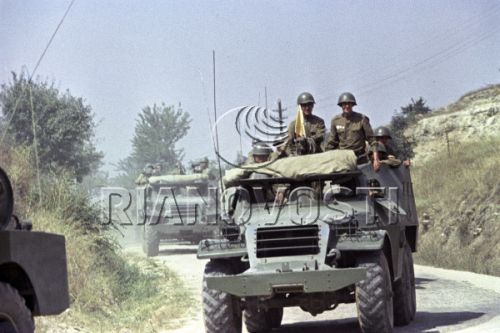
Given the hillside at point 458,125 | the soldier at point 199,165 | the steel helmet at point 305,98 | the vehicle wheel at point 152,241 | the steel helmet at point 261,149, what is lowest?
the vehicle wheel at point 152,241

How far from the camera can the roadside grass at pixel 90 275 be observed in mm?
13453

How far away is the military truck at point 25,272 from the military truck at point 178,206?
71.5ft

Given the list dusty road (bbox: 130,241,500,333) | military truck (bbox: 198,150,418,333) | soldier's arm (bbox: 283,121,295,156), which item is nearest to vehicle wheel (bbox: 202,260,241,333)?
military truck (bbox: 198,150,418,333)

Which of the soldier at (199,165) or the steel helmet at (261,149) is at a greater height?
the soldier at (199,165)

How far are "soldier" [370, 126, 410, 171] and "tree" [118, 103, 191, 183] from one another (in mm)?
24640

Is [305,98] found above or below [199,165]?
below

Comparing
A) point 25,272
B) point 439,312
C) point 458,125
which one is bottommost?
point 439,312

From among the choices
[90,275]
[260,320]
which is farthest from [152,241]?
[260,320]

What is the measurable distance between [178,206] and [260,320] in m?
17.3

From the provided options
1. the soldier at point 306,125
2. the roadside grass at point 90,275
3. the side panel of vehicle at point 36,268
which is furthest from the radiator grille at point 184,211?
the side panel of vehicle at point 36,268

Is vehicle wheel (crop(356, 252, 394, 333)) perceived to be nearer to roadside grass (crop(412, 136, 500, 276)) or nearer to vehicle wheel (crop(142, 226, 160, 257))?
roadside grass (crop(412, 136, 500, 276))

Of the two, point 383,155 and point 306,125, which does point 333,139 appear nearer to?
point 306,125

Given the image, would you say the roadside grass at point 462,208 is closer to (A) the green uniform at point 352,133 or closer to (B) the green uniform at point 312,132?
(A) the green uniform at point 352,133

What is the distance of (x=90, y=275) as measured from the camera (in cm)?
1524
